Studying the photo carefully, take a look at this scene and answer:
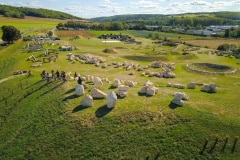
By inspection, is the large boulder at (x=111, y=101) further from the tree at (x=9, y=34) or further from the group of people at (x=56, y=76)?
the tree at (x=9, y=34)

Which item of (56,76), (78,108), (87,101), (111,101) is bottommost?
(78,108)

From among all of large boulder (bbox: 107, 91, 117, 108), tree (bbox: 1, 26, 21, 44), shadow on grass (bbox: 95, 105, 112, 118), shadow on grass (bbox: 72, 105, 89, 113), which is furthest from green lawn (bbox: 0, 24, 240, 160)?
tree (bbox: 1, 26, 21, 44)

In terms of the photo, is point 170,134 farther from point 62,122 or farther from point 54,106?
point 54,106

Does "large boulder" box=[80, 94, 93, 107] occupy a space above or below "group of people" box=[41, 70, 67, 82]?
below

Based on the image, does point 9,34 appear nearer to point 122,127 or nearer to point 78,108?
point 78,108

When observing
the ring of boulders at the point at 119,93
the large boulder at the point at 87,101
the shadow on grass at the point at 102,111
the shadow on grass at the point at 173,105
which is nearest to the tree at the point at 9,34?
the ring of boulders at the point at 119,93

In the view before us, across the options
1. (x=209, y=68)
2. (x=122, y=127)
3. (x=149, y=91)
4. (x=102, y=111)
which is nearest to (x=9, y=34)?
(x=209, y=68)

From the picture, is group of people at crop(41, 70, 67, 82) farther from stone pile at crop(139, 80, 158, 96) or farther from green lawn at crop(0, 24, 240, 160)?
stone pile at crop(139, 80, 158, 96)

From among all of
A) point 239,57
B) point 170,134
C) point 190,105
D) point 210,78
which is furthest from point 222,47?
point 170,134

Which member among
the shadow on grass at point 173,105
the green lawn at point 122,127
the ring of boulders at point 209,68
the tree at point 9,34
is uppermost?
the tree at point 9,34
